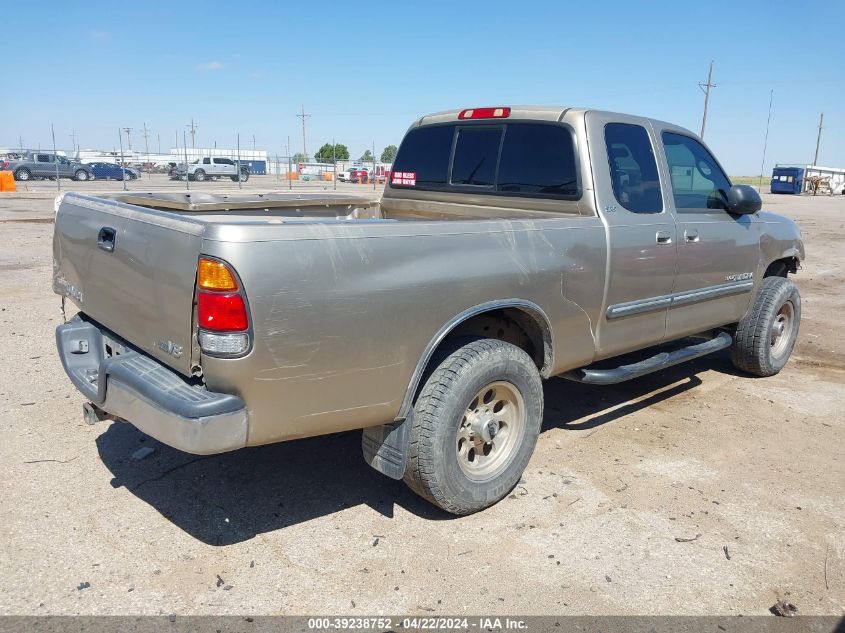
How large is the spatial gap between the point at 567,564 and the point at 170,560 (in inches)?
69.6

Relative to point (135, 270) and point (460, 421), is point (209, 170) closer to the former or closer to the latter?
point (135, 270)

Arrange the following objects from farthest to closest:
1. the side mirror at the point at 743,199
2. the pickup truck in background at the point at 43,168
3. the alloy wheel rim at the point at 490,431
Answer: the pickup truck in background at the point at 43,168 < the side mirror at the point at 743,199 < the alloy wheel rim at the point at 490,431

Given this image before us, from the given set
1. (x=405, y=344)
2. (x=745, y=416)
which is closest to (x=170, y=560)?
(x=405, y=344)

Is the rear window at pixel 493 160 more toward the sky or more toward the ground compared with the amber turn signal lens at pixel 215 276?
more toward the sky

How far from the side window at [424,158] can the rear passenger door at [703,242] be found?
1.43 meters

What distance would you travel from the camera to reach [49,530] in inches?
127

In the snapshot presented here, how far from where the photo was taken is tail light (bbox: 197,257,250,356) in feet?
8.29

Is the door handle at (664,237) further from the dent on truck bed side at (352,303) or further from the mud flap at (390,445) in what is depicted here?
the mud flap at (390,445)

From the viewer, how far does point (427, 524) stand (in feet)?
11.2

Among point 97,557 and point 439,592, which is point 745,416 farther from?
point 97,557

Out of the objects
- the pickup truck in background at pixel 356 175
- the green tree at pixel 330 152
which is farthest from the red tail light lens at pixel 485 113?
the green tree at pixel 330 152

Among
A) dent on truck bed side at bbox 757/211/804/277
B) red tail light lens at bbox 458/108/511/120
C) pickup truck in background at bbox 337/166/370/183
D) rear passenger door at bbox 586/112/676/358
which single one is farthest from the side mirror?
pickup truck in background at bbox 337/166/370/183

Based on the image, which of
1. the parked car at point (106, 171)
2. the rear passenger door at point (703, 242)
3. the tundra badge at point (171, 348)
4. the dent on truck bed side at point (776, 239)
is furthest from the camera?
the parked car at point (106, 171)

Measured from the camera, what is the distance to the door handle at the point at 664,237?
13.8 feet
